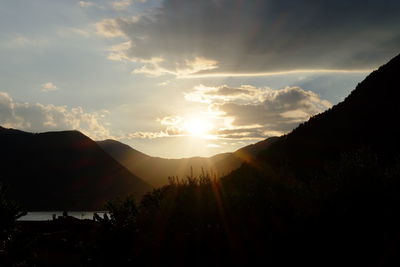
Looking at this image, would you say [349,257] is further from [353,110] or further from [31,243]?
[353,110]

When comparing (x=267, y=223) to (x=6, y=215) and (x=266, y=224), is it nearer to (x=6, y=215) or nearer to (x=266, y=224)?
(x=266, y=224)

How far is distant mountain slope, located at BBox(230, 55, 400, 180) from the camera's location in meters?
55.2

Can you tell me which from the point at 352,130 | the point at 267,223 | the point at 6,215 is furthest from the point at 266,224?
the point at 352,130

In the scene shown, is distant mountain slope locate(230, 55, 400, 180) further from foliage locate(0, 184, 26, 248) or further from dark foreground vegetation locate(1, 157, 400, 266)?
dark foreground vegetation locate(1, 157, 400, 266)

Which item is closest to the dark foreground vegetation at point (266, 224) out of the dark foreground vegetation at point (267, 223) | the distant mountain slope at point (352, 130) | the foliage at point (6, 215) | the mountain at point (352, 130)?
the dark foreground vegetation at point (267, 223)

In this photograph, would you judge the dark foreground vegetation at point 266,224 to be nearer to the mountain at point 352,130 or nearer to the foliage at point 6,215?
the foliage at point 6,215

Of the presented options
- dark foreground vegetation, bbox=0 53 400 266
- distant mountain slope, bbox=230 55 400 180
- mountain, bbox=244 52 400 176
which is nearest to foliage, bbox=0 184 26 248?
dark foreground vegetation, bbox=0 53 400 266

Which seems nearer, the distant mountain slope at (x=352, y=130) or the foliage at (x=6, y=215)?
the foliage at (x=6, y=215)

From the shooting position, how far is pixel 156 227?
40.1ft

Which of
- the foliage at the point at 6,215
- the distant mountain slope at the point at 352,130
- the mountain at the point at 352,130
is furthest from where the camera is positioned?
the mountain at the point at 352,130

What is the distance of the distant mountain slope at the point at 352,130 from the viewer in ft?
181

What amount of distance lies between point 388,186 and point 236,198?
4.41 meters

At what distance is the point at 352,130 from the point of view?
62.0 metres

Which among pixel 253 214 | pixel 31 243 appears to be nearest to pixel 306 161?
pixel 31 243
